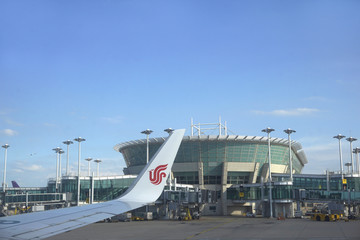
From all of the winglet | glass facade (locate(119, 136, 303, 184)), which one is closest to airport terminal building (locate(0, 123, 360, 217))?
glass facade (locate(119, 136, 303, 184))

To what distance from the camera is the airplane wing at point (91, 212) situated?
34.4ft

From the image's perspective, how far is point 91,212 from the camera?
1299cm

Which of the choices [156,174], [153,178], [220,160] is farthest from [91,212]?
[220,160]

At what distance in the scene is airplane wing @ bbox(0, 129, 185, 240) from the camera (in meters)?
10.5

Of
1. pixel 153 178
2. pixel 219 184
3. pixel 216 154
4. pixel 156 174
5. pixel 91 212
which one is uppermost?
pixel 216 154

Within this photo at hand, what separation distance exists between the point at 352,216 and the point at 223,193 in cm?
4116

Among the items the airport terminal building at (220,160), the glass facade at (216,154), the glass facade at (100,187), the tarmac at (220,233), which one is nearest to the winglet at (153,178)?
the tarmac at (220,233)

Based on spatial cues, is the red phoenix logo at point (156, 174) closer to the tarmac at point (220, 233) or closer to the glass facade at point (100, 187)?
the tarmac at point (220, 233)

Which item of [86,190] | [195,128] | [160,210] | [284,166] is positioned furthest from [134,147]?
[284,166]

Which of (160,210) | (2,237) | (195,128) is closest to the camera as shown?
(2,237)

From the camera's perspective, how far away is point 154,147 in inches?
4454

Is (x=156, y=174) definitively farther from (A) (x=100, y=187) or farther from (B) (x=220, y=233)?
(A) (x=100, y=187)

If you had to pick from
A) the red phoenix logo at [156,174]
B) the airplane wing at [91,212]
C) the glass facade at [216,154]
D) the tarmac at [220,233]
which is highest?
the glass facade at [216,154]

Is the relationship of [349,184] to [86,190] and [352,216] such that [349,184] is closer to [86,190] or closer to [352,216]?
[352,216]
